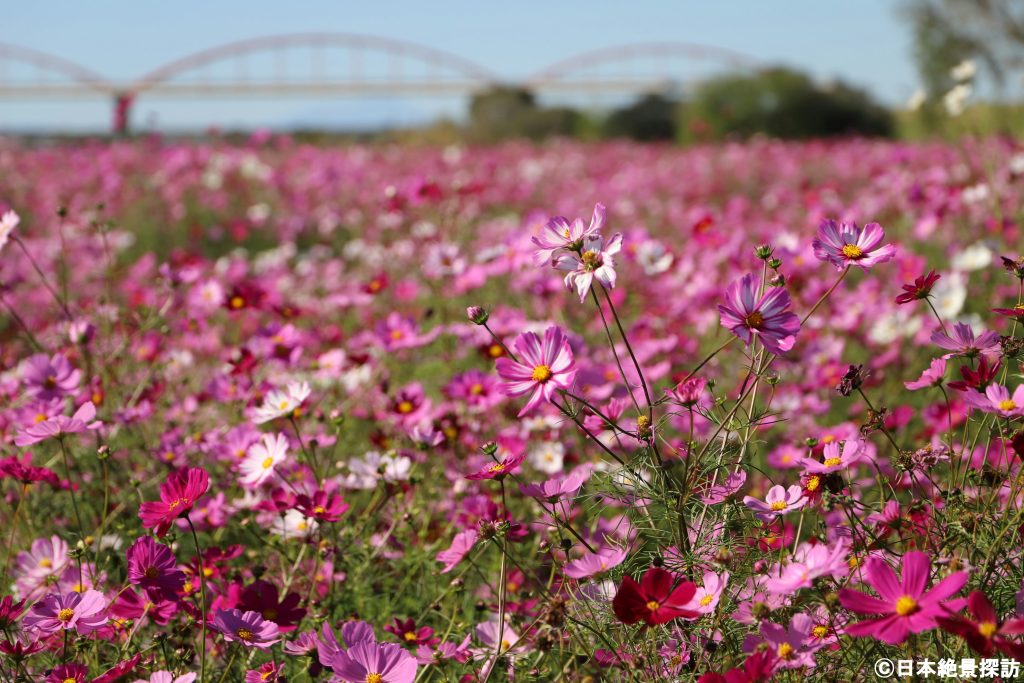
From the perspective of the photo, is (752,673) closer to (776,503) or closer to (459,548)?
(776,503)

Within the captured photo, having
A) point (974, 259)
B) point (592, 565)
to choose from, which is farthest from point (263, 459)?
point (974, 259)

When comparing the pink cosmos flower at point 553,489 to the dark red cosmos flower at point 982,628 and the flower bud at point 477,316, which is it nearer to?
the flower bud at point 477,316

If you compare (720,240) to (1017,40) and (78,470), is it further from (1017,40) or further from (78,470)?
(1017,40)

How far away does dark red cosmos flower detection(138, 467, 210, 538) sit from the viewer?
1343 millimetres

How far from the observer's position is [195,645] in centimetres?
163

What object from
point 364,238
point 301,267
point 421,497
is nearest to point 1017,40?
point 364,238

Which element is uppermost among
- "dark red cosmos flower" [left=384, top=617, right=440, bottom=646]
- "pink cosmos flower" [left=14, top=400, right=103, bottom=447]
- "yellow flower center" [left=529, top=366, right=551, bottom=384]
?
"yellow flower center" [left=529, top=366, right=551, bottom=384]

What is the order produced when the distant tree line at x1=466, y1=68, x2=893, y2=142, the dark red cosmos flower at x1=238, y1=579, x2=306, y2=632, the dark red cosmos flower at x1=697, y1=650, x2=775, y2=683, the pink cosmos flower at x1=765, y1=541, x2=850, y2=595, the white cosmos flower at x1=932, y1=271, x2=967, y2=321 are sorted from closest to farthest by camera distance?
1. the dark red cosmos flower at x1=697, y1=650, x2=775, y2=683
2. the pink cosmos flower at x1=765, y1=541, x2=850, y2=595
3. the dark red cosmos flower at x1=238, y1=579, x2=306, y2=632
4. the white cosmos flower at x1=932, y1=271, x2=967, y2=321
5. the distant tree line at x1=466, y1=68, x2=893, y2=142

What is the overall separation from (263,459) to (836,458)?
3.30 feet

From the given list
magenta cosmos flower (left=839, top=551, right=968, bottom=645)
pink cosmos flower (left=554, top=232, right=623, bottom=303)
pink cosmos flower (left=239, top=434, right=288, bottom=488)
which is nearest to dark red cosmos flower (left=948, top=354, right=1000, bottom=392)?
magenta cosmos flower (left=839, top=551, right=968, bottom=645)

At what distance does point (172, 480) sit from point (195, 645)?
15.6 inches

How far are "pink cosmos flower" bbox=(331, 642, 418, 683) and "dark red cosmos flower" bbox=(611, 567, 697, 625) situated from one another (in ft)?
1.01

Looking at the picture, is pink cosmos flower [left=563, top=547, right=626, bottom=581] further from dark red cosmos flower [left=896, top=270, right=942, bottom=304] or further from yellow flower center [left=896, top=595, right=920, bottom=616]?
dark red cosmos flower [left=896, top=270, right=942, bottom=304]

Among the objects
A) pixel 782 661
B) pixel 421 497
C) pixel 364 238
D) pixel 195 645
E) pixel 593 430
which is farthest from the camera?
pixel 364 238
